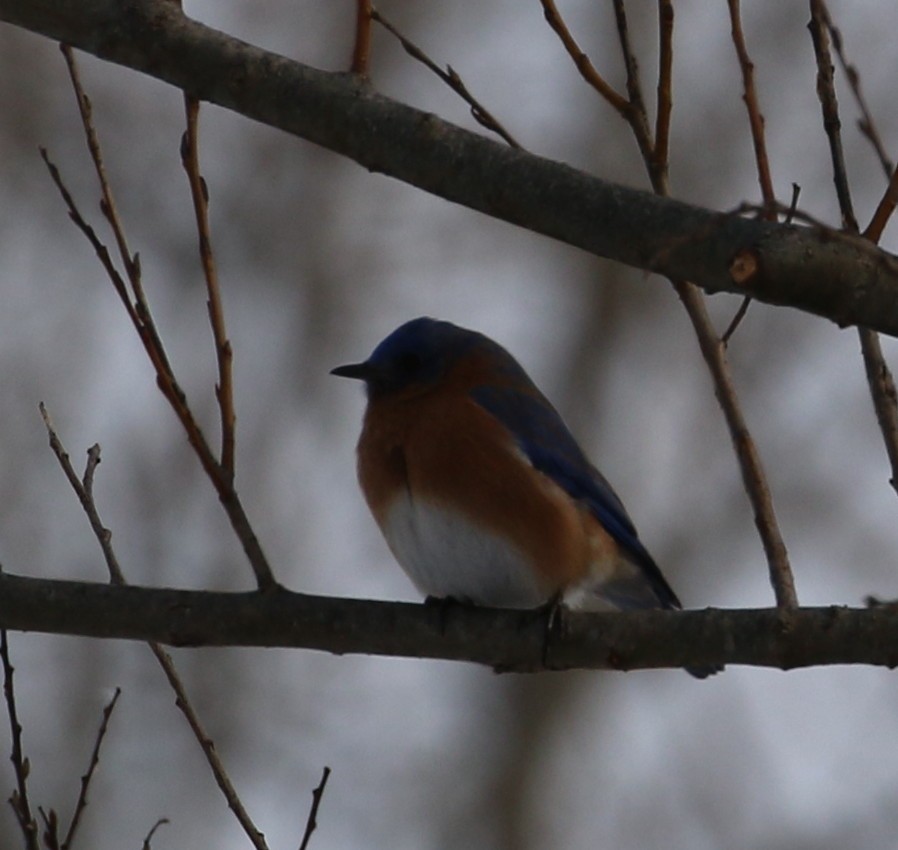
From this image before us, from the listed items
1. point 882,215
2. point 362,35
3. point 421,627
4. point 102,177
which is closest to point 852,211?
point 882,215

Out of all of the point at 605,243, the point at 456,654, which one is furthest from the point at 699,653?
the point at 605,243

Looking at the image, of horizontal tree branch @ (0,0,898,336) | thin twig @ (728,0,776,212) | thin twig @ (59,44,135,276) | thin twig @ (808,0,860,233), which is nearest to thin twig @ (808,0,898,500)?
thin twig @ (808,0,860,233)

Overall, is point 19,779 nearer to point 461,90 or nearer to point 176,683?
point 176,683

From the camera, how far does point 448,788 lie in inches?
393

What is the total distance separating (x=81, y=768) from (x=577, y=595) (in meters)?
5.62

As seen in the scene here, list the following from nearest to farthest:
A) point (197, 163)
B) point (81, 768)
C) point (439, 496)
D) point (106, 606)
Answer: point (197, 163) → point (106, 606) → point (439, 496) → point (81, 768)

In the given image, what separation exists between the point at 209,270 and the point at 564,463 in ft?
6.10

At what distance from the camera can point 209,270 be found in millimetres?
2691

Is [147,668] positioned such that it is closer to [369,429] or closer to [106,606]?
[369,429]

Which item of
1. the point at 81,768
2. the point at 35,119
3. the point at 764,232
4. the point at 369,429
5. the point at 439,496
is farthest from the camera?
the point at 35,119

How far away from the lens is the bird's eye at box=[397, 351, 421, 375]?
179 inches

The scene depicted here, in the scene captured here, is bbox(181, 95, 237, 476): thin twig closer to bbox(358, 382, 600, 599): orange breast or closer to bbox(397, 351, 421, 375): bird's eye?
bbox(358, 382, 600, 599): orange breast

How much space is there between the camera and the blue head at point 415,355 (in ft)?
14.9

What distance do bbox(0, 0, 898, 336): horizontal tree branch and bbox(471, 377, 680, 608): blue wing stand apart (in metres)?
1.78
